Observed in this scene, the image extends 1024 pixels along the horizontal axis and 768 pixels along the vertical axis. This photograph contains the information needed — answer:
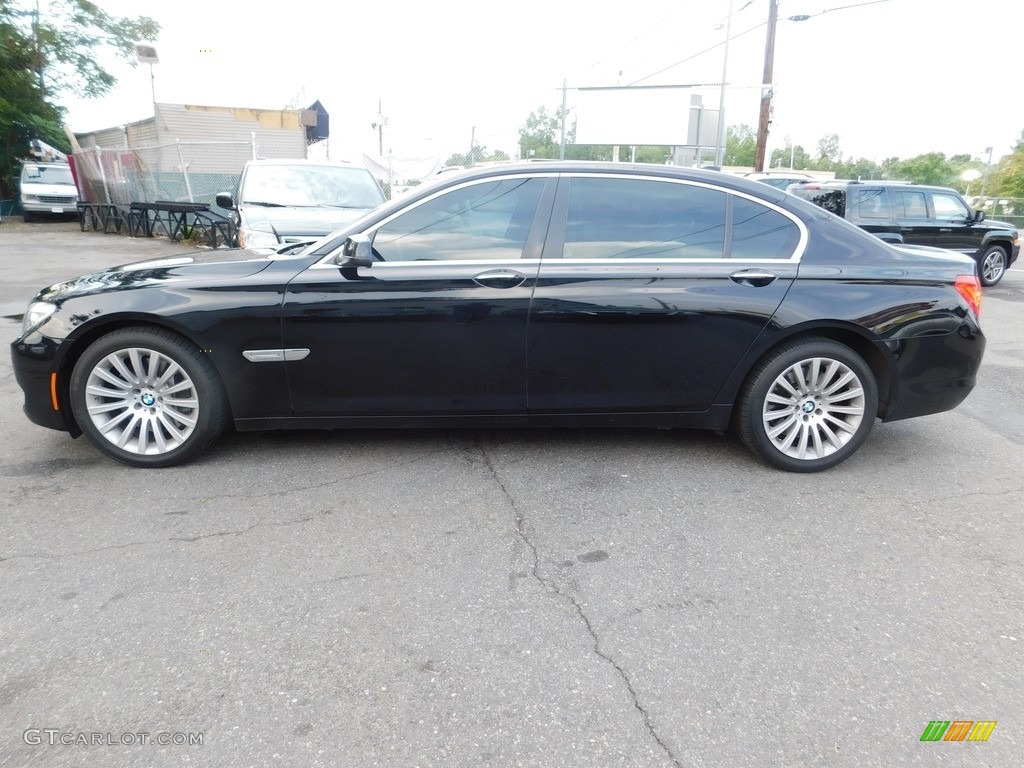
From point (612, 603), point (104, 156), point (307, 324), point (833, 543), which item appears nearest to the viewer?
point (612, 603)

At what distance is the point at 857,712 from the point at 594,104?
21514 millimetres

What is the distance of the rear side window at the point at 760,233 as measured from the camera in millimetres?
4043

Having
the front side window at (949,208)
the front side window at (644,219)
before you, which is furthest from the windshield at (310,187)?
the front side window at (949,208)

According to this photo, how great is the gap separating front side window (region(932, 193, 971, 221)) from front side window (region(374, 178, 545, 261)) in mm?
10948

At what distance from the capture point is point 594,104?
21641 millimetres

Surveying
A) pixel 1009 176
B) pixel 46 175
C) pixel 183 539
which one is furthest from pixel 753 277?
pixel 1009 176

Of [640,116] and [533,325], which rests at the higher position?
[640,116]

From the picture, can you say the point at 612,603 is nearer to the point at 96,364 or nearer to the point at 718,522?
the point at 718,522

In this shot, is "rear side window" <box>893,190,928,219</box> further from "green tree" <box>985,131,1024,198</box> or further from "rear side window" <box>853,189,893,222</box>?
"green tree" <box>985,131,1024,198</box>

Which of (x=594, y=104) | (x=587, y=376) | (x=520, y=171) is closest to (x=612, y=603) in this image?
(x=587, y=376)

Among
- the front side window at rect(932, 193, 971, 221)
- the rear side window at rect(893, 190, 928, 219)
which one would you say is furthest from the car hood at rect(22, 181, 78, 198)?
the front side window at rect(932, 193, 971, 221)

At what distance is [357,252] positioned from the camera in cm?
375

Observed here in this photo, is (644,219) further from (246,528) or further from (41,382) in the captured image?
(41,382)

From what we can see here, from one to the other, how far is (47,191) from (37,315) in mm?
24630
